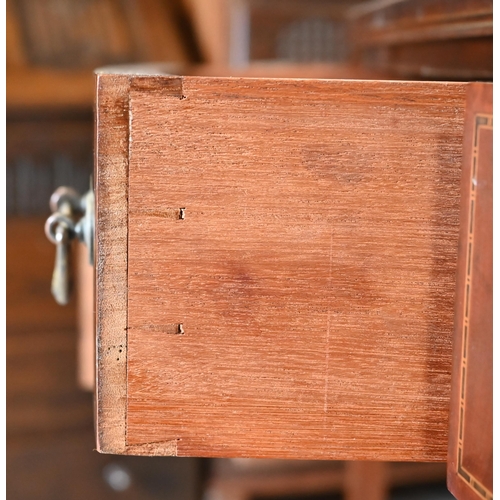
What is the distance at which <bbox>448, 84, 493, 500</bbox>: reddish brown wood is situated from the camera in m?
0.41

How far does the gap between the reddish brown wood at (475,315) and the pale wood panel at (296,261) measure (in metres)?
0.02

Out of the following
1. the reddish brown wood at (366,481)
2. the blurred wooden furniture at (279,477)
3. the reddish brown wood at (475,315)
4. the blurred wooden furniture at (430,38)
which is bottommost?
the blurred wooden furniture at (279,477)

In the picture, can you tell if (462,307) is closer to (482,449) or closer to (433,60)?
(482,449)

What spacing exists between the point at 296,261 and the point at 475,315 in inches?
4.4

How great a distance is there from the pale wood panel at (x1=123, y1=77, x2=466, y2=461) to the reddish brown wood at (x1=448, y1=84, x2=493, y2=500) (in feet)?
0.05

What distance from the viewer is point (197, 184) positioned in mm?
452

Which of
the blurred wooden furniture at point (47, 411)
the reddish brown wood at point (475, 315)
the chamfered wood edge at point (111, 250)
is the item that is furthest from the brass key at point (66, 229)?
the blurred wooden furniture at point (47, 411)

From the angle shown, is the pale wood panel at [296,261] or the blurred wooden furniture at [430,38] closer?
the pale wood panel at [296,261]

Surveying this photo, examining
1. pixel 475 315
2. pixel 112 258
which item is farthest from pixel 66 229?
pixel 475 315

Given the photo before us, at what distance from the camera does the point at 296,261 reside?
1.50ft

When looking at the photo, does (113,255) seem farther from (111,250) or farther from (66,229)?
(66,229)

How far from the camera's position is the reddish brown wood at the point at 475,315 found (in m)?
0.41

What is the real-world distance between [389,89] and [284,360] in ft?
0.60

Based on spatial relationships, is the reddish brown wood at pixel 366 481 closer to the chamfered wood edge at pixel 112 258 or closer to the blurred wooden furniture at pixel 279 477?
the blurred wooden furniture at pixel 279 477
